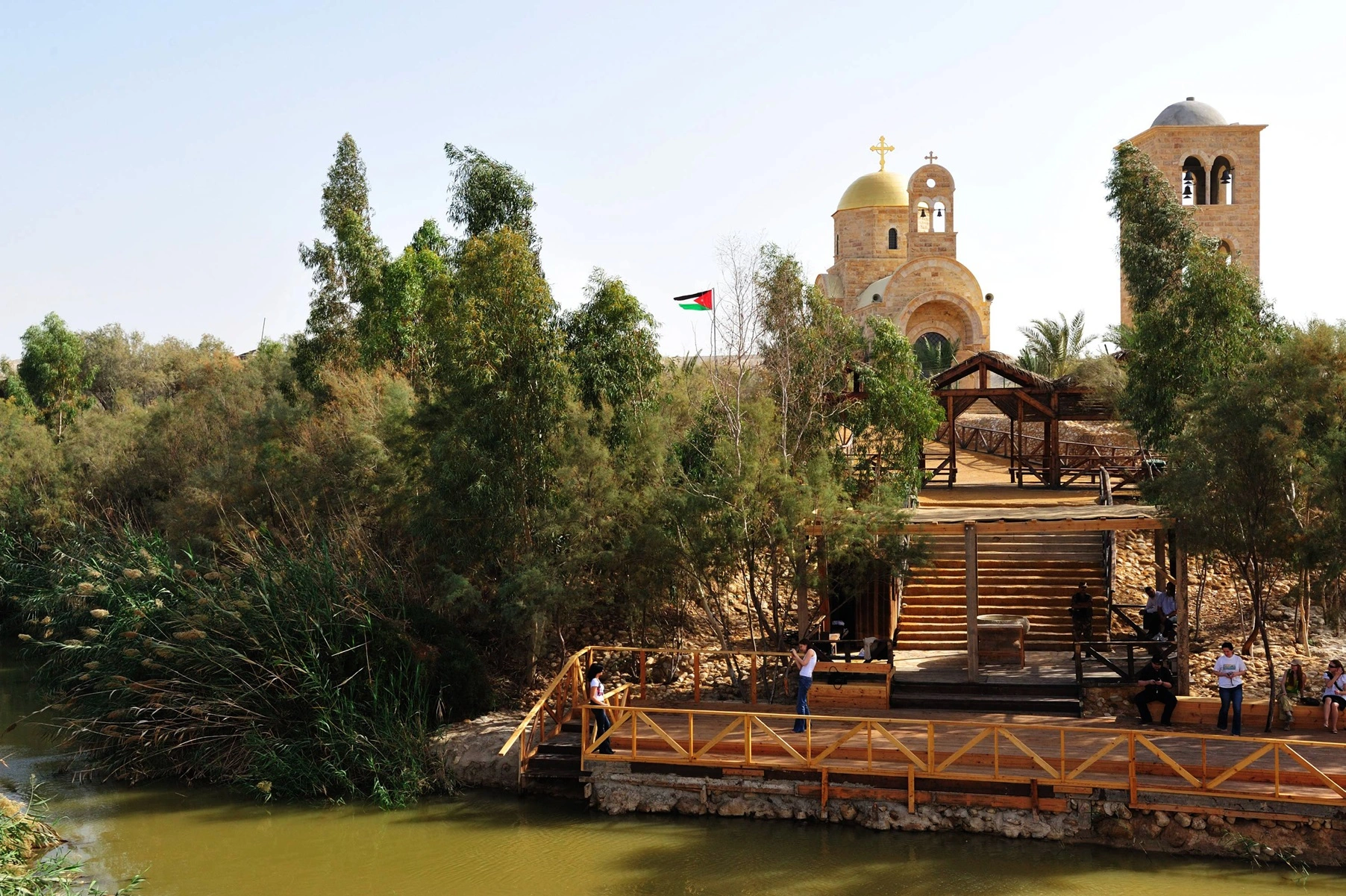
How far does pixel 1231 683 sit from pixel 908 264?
31726 mm

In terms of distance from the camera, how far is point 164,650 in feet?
53.2

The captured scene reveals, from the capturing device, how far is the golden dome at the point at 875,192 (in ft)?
167

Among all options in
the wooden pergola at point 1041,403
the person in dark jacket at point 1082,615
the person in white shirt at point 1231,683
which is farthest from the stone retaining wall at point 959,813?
the wooden pergola at point 1041,403

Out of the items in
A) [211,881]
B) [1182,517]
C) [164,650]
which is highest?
[1182,517]

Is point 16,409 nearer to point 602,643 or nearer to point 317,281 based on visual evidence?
point 317,281

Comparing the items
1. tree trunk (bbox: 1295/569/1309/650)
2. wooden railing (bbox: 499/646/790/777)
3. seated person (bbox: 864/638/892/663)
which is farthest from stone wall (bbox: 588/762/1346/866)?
tree trunk (bbox: 1295/569/1309/650)

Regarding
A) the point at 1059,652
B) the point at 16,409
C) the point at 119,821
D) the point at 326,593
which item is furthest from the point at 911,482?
the point at 16,409

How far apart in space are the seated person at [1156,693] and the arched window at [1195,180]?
34649 mm

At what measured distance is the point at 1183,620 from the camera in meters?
15.8

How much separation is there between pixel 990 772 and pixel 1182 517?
4.81 metres

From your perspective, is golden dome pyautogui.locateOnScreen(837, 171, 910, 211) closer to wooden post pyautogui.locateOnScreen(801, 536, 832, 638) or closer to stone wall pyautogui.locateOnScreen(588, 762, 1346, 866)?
wooden post pyautogui.locateOnScreen(801, 536, 832, 638)

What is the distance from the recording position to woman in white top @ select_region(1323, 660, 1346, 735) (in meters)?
14.2

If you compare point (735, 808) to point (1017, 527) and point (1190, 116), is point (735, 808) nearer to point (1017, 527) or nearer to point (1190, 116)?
point (1017, 527)

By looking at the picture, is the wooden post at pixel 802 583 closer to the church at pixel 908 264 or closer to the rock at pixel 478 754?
the rock at pixel 478 754
